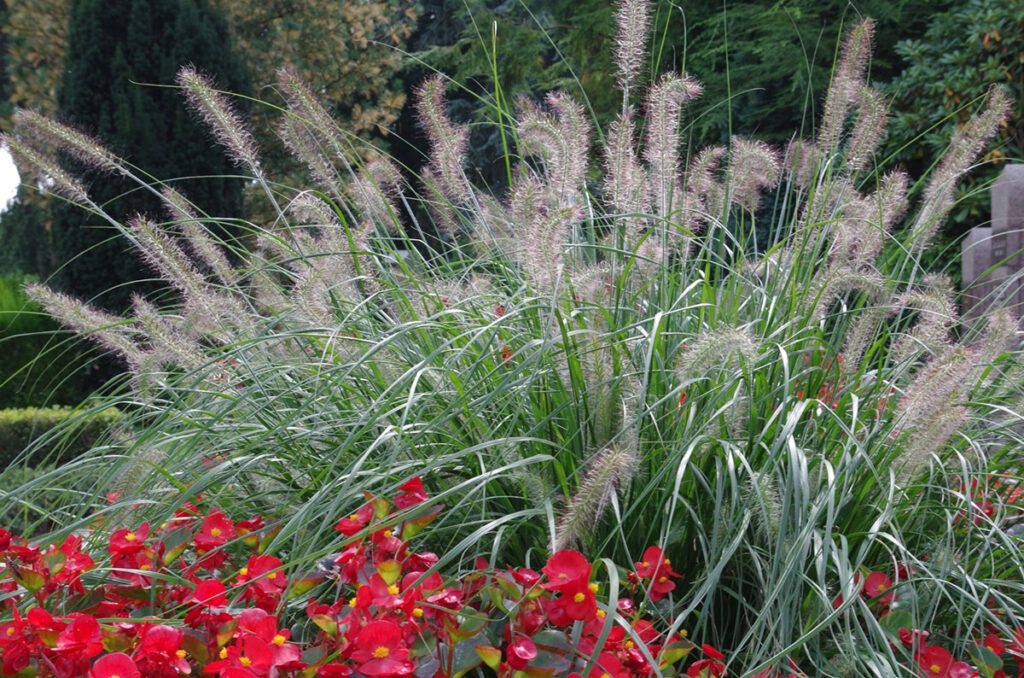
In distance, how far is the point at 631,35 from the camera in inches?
90.6

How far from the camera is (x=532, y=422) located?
1.96 metres

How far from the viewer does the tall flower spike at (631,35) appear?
7.44 ft

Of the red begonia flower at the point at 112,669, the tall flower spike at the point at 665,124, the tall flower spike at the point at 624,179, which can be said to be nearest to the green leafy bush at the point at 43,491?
the red begonia flower at the point at 112,669

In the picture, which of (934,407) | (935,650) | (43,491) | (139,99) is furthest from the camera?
(139,99)

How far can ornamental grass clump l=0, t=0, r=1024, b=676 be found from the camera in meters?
1.58

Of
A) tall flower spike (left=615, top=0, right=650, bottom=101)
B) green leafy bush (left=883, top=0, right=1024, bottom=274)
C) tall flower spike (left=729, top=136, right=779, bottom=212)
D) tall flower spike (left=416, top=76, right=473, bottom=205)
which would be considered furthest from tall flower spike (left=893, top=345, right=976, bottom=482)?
green leafy bush (left=883, top=0, right=1024, bottom=274)

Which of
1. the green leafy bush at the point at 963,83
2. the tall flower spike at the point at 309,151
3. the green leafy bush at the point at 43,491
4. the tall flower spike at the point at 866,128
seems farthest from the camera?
the green leafy bush at the point at 963,83

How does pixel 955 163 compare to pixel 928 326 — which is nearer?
pixel 928 326

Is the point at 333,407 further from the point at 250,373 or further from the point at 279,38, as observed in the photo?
the point at 279,38

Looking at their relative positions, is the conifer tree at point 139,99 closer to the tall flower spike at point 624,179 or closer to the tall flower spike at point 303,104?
the tall flower spike at point 303,104

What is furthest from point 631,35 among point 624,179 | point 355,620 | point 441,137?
point 355,620

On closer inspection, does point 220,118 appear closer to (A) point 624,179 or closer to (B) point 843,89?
(A) point 624,179

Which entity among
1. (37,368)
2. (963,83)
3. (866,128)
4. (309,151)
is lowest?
(37,368)

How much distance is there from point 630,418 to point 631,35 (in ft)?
3.42
